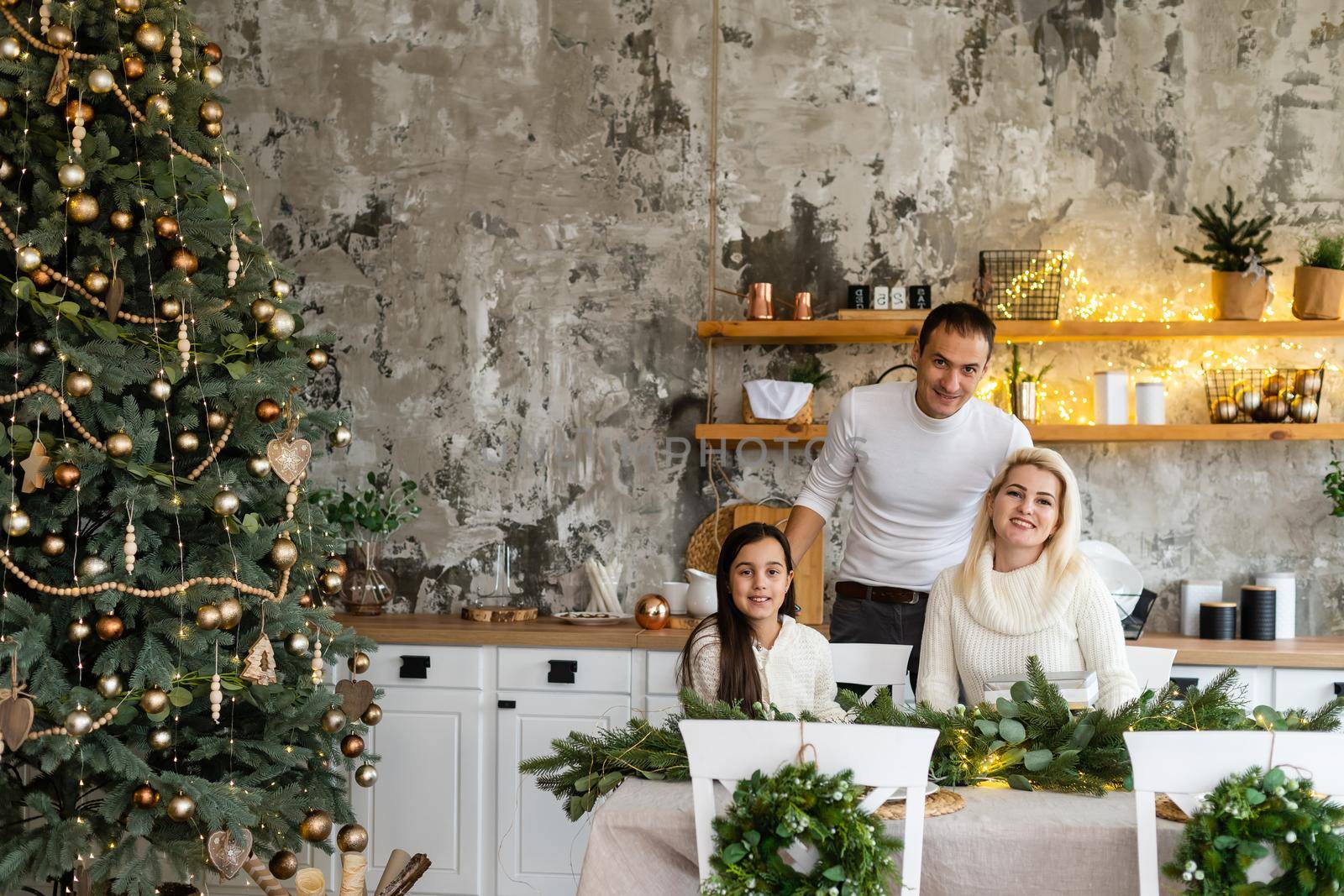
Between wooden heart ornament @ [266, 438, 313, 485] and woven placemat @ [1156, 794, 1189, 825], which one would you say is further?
wooden heart ornament @ [266, 438, 313, 485]

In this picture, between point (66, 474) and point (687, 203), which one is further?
point (687, 203)

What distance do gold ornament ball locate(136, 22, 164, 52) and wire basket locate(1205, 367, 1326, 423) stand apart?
3305 mm

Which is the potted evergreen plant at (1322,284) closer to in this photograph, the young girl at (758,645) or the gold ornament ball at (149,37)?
the young girl at (758,645)

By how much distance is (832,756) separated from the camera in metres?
1.63

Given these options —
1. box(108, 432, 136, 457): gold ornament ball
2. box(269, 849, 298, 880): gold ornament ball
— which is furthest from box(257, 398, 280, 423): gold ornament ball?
box(269, 849, 298, 880): gold ornament ball

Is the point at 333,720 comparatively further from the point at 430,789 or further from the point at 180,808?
the point at 430,789

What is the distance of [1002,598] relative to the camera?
243 cm

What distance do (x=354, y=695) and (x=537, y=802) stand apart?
90cm

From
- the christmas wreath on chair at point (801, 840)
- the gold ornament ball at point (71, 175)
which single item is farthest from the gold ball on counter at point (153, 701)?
the christmas wreath on chair at point (801, 840)

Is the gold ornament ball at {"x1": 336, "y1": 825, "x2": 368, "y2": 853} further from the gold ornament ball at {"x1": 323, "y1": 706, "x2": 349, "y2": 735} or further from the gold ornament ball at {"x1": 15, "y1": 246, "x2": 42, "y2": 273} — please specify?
the gold ornament ball at {"x1": 15, "y1": 246, "x2": 42, "y2": 273}

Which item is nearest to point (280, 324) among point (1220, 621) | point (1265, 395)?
point (1220, 621)

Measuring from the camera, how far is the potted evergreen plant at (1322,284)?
148 inches

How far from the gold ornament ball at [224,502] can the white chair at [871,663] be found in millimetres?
1411

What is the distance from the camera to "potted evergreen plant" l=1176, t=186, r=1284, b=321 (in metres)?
3.79
